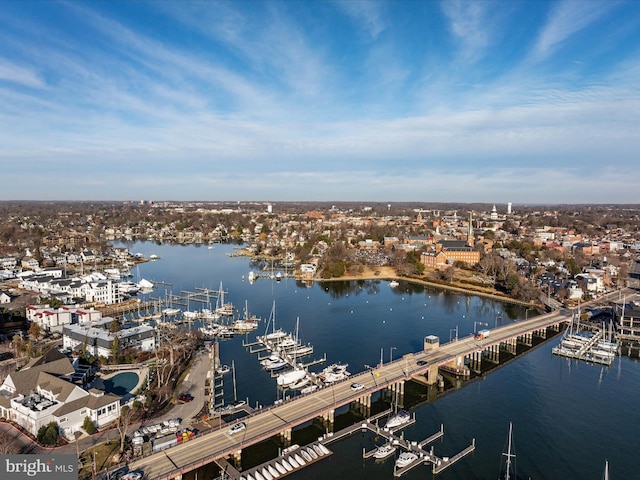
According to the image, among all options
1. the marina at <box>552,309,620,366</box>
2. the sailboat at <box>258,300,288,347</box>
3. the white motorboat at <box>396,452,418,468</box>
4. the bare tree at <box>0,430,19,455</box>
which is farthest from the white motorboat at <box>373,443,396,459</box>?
the marina at <box>552,309,620,366</box>

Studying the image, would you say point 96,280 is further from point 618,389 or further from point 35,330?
point 618,389

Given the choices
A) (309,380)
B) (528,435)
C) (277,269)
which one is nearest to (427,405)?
(528,435)

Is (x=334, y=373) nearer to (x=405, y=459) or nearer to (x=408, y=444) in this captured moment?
(x=408, y=444)

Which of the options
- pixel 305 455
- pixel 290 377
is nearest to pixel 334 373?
pixel 290 377

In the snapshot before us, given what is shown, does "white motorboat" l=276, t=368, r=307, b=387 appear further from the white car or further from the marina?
the marina

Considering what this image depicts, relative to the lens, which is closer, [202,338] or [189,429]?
[189,429]
